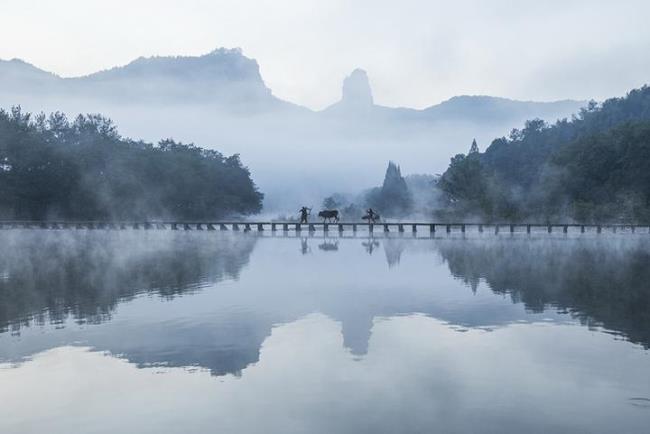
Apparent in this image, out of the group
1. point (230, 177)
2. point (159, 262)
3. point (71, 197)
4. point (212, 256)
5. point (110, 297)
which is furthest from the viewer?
point (230, 177)

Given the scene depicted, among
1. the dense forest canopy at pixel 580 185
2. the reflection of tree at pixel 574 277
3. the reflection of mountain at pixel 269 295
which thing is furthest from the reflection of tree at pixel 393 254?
the dense forest canopy at pixel 580 185

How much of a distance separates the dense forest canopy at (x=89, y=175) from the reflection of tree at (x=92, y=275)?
36.8 meters

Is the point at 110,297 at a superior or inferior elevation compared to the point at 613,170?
inferior

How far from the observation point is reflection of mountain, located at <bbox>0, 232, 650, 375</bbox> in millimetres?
16312

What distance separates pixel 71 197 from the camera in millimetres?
87750

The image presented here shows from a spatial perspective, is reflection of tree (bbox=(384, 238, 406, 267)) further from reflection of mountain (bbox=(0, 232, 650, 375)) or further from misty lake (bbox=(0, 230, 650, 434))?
misty lake (bbox=(0, 230, 650, 434))

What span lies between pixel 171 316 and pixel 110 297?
4766 millimetres

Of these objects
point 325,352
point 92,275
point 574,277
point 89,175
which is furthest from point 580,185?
point 325,352

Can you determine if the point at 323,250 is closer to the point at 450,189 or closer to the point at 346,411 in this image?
the point at 346,411

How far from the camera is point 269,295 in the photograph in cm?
2395

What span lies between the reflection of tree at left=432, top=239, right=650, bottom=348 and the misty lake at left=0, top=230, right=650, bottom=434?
15cm

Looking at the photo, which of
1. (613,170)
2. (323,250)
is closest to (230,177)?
(613,170)

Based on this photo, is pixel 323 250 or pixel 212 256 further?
pixel 323 250

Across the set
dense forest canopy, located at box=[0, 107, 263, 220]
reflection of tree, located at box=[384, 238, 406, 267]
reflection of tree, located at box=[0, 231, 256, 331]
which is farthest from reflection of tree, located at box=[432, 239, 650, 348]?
dense forest canopy, located at box=[0, 107, 263, 220]
